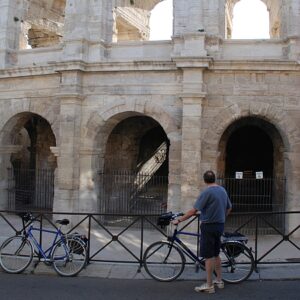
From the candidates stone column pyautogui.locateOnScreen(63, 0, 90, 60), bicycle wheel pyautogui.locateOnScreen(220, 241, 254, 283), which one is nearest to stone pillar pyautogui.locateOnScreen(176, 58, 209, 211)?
stone column pyautogui.locateOnScreen(63, 0, 90, 60)

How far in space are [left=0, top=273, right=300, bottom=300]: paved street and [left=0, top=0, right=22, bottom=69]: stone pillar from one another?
8.63 m

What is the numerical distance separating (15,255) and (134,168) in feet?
28.9

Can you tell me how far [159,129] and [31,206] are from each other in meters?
5.88

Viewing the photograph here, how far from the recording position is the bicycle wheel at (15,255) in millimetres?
6738

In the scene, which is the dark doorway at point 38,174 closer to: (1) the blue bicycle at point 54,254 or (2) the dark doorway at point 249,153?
(2) the dark doorway at point 249,153

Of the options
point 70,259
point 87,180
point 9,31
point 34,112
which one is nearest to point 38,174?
point 34,112

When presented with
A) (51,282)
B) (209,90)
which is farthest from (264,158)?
(51,282)

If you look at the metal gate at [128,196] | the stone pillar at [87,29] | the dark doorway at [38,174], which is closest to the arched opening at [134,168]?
the metal gate at [128,196]

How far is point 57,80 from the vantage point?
12406 millimetres

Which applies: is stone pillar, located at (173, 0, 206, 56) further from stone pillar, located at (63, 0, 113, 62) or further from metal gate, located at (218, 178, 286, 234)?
metal gate, located at (218, 178, 286, 234)

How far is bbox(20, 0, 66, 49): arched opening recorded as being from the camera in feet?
51.4

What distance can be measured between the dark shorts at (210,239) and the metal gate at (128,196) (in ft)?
24.1

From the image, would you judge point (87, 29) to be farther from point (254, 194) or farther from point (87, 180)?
point (254, 194)

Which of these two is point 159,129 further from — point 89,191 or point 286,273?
point 286,273
